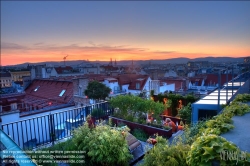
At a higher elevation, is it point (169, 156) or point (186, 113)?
point (169, 156)

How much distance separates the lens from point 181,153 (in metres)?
2.26

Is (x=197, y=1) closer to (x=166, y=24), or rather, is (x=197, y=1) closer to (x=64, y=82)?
(x=166, y=24)

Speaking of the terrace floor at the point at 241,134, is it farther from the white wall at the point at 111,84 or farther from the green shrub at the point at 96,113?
the white wall at the point at 111,84

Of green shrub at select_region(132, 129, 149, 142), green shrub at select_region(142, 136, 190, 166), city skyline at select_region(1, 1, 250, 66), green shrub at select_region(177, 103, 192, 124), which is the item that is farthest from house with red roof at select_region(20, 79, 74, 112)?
green shrub at select_region(142, 136, 190, 166)

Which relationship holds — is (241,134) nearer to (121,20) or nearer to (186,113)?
(186,113)

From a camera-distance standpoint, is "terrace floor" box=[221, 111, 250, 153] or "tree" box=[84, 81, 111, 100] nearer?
"terrace floor" box=[221, 111, 250, 153]

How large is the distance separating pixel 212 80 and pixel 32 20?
2369cm

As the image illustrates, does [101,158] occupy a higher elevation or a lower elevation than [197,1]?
lower

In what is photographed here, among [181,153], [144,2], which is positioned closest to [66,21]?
[144,2]

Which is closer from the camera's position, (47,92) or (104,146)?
(104,146)

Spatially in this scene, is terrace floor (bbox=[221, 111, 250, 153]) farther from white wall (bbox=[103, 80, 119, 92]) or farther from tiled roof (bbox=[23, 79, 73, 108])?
white wall (bbox=[103, 80, 119, 92])

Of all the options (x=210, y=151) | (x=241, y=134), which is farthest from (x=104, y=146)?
(x=241, y=134)

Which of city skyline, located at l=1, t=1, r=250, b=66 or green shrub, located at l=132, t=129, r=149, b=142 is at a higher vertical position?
city skyline, located at l=1, t=1, r=250, b=66

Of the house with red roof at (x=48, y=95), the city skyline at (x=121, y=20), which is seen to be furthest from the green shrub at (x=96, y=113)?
the house with red roof at (x=48, y=95)
